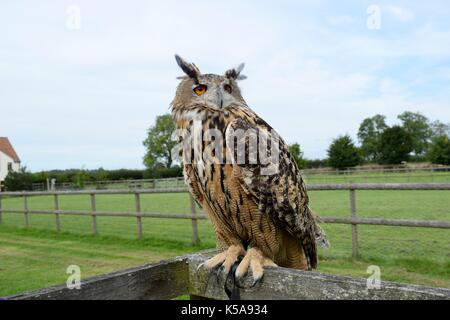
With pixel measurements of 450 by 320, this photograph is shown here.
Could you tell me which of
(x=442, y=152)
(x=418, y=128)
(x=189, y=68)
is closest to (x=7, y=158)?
(x=442, y=152)

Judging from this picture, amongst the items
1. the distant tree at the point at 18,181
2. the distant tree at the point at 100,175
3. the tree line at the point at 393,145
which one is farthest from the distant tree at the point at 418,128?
the distant tree at the point at 18,181

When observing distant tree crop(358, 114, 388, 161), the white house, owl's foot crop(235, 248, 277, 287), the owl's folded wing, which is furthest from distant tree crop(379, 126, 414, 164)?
owl's foot crop(235, 248, 277, 287)

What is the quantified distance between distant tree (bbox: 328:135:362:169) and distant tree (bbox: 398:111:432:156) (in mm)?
16087

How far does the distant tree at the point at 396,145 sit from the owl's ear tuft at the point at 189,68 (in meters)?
62.4

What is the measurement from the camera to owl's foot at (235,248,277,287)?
176cm

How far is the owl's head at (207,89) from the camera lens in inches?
92.4

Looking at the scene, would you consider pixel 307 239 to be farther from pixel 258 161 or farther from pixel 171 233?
pixel 171 233

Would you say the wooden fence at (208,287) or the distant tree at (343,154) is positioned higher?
A: the distant tree at (343,154)

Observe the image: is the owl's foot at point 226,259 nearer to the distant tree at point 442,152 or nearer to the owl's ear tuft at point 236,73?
the owl's ear tuft at point 236,73

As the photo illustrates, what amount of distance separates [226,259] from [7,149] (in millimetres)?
59383

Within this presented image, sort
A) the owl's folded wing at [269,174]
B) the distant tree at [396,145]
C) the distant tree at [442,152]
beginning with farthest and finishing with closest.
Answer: the distant tree at [396,145], the distant tree at [442,152], the owl's folded wing at [269,174]

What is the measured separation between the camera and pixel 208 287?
6.18 ft
